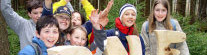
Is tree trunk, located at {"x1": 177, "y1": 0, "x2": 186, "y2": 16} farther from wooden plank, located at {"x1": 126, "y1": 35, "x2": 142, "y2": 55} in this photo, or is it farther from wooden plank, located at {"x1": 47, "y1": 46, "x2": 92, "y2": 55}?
wooden plank, located at {"x1": 47, "y1": 46, "x2": 92, "y2": 55}

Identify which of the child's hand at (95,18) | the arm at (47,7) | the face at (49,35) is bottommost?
the face at (49,35)

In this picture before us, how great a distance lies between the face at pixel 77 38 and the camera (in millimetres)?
2835

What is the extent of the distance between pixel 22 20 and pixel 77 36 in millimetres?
860

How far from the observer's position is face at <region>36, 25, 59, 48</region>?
7.65ft

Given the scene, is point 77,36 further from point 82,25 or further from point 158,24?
point 158,24

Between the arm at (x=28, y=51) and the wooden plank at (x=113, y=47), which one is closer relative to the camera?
the arm at (x=28, y=51)

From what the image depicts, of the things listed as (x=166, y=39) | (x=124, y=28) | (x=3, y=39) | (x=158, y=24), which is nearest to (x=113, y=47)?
(x=124, y=28)

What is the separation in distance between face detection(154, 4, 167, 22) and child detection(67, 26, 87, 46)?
3.56 ft

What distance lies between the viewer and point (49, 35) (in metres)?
2.33

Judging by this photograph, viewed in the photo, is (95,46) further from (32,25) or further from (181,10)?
(181,10)

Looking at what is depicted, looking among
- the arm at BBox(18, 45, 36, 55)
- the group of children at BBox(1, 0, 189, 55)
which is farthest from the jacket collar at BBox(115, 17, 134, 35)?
the arm at BBox(18, 45, 36, 55)

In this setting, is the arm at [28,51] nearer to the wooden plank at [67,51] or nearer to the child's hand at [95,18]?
the wooden plank at [67,51]

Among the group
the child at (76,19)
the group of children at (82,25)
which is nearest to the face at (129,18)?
the group of children at (82,25)

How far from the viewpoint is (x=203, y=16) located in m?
11.4
